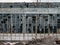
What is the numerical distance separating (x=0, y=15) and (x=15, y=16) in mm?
769

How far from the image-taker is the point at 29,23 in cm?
929

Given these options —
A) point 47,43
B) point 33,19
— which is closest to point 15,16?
point 33,19

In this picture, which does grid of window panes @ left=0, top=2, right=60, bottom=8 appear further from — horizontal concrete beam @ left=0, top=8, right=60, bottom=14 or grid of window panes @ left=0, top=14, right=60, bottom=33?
grid of window panes @ left=0, top=14, right=60, bottom=33

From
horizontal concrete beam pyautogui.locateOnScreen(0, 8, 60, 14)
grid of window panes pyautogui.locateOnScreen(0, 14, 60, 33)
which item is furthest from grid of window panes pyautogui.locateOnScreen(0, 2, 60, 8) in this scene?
grid of window panes pyautogui.locateOnScreen(0, 14, 60, 33)

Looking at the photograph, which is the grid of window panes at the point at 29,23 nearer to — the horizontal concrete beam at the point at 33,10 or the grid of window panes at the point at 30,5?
the horizontal concrete beam at the point at 33,10

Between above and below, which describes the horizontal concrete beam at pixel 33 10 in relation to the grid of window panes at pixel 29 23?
above

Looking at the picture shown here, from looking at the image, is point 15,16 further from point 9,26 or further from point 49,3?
point 49,3

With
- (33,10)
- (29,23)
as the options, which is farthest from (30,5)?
(29,23)

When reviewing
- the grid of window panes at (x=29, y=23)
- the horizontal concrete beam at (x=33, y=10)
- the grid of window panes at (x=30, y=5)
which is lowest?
the grid of window panes at (x=29, y=23)

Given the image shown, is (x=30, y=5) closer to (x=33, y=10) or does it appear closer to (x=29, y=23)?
(x=33, y=10)

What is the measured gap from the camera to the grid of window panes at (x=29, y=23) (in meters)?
A: 9.23

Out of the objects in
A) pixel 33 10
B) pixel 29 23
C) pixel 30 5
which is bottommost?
pixel 29 23

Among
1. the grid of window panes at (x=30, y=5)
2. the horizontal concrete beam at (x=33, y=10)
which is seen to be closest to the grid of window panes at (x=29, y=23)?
the horizontal concrete beam at (x=33, y=10)

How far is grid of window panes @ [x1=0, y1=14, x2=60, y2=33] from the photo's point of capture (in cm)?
923
